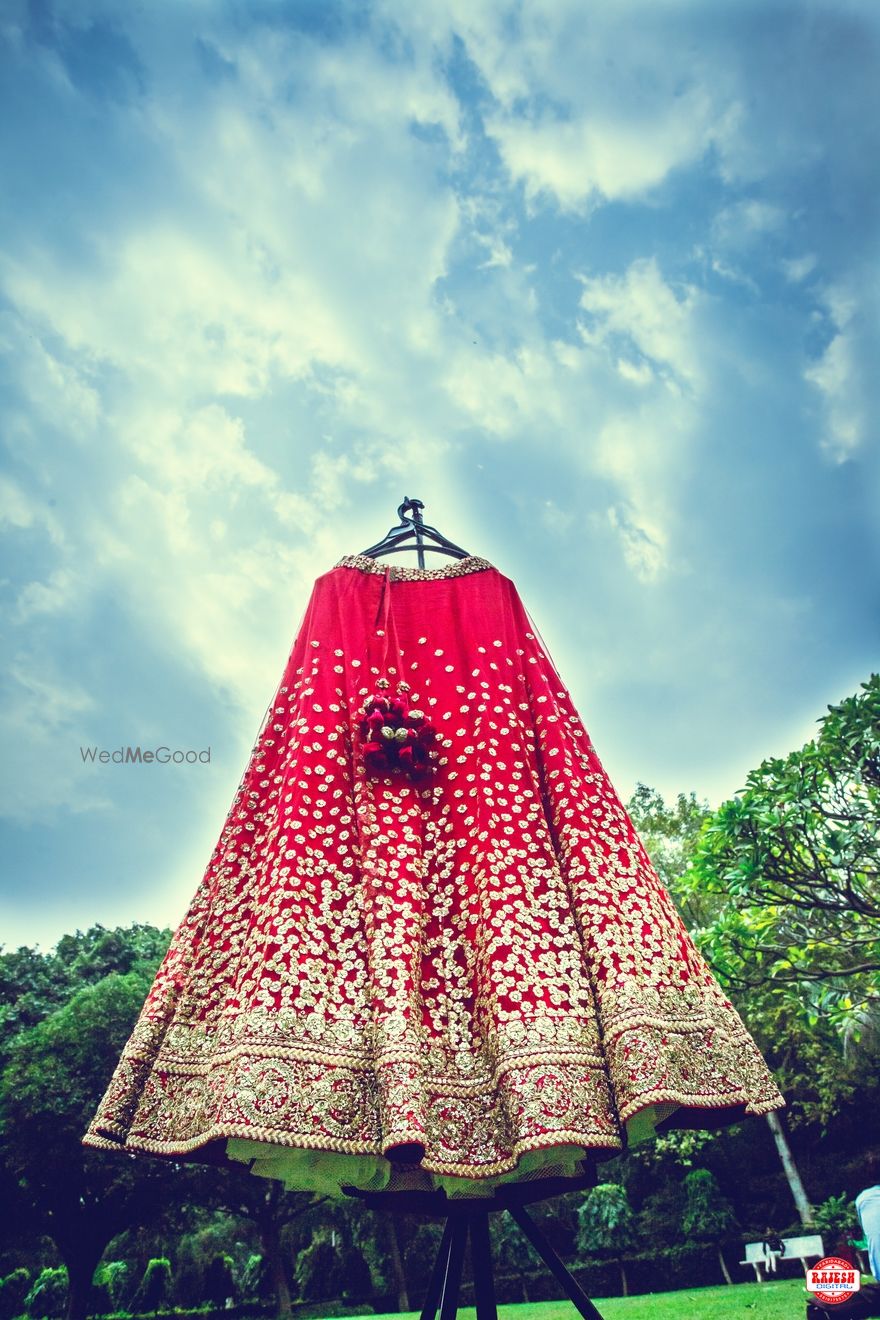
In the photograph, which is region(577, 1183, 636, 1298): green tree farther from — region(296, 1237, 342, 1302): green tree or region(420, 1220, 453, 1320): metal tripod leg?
region(420, 1220, 453, 1320): metal tripod leg

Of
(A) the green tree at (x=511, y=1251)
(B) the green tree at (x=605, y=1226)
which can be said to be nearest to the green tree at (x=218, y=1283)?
(A) the green tree at (x=511, y=1251)

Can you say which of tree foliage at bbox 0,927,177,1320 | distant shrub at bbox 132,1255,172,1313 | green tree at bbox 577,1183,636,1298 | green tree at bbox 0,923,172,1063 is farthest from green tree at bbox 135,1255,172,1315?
green tree at bbox 577,1183,636,1298

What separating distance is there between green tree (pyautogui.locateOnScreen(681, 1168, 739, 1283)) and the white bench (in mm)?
1112

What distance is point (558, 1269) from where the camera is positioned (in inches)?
64.4

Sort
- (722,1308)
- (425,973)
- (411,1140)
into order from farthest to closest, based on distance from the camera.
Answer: (722,1308) < (425,973) < (411,1140)

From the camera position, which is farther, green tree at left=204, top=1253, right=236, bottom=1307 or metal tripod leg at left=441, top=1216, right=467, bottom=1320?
green tree at left=204, top=1253, right=236, bottom=1307

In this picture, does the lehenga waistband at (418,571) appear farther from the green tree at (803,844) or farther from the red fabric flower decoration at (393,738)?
the green tree at (803,844)

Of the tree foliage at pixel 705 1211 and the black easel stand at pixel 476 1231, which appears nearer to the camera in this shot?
the black easel stand at pixel 476 1231

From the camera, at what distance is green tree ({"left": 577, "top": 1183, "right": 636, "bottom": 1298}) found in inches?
527

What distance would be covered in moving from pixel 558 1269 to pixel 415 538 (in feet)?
7.08

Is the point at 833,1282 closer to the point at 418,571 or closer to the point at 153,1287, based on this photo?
the point at 418,571

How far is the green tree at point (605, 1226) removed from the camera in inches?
527

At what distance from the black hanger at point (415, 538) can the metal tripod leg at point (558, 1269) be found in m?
1.89

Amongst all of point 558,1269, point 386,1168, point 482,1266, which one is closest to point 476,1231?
point 482,1266
